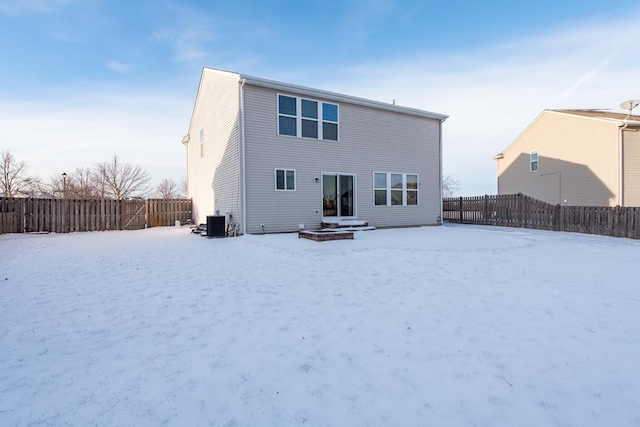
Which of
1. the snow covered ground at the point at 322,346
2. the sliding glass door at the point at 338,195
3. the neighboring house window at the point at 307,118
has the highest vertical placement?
the neighboring house window at the point at 307,118

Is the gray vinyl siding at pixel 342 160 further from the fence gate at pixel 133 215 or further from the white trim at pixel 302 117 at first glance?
the fence gate at pixel 133 215

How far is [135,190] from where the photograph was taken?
32094 millimetres

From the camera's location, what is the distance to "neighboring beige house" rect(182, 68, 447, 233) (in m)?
10.2

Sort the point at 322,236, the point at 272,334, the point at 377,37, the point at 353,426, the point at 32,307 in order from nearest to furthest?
the point at 353,426 → the point at 272,334 → the point at 32,307 → the point at 322,236 → the point at 377,37

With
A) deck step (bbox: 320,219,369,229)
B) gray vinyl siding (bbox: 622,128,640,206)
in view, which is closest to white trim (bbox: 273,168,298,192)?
deck step (bbox: 320,219,369,229)

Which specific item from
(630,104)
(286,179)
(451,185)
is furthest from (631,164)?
(451,185)

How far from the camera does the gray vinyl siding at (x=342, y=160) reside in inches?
401

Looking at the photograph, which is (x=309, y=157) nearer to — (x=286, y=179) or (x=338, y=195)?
(x=286, y=179)

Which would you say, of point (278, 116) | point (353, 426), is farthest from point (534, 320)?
point (278, 116)

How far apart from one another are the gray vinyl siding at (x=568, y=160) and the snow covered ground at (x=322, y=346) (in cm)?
1261

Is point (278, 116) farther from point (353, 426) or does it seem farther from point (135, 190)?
point (135, 190)

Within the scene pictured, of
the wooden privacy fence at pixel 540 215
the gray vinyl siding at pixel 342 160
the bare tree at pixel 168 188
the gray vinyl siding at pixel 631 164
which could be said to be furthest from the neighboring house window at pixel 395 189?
the bare tree at pixel 168 188

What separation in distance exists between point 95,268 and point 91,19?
10010 millimetres

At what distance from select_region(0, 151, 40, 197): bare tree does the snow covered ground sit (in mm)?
30800
